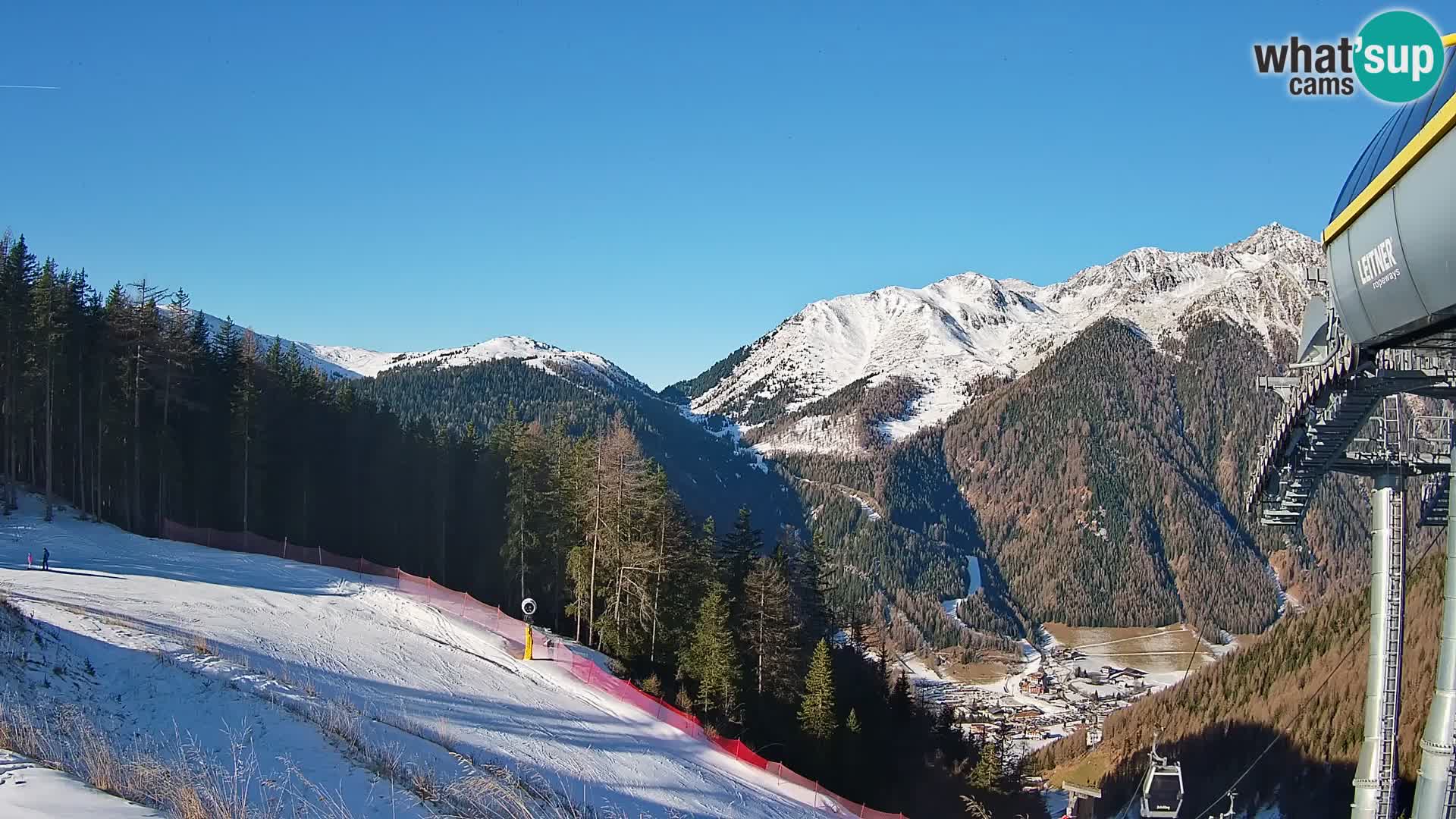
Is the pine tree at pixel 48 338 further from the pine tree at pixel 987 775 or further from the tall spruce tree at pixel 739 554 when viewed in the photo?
the pine tree at pixel 987 775

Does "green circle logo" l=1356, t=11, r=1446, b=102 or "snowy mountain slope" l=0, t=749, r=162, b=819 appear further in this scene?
"green circle logo" l=1356, t=11, r=1446, b=102

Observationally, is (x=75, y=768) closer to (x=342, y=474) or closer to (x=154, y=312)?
(x=154, y=312)

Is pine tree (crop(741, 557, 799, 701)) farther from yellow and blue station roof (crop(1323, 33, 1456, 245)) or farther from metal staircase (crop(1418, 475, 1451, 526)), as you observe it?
yellow and blue station roof (crop(1323, 33, 1456, 245))

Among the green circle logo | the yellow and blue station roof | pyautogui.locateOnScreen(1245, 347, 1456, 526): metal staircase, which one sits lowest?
pyautogui.locateOnScreen(1245, 347, 1456, 526): metal staircase

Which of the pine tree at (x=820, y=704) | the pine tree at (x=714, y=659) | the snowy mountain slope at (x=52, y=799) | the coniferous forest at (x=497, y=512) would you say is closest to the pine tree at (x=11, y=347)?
the coniferous forest at (x=497, y=512)

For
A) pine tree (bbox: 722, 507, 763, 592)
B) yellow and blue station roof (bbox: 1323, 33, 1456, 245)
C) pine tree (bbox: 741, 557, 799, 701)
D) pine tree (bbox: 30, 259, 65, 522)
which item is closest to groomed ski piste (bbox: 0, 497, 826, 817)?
pine tree (bbox: 30, 259, 65, 522)

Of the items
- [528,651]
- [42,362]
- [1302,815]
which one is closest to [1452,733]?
[528,651]
